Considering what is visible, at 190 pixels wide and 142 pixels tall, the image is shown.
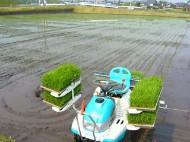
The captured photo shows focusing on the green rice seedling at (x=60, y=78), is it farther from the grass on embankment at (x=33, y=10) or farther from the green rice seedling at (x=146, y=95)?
the grass on embankment at (x=33, y=10)

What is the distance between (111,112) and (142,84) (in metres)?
1.18

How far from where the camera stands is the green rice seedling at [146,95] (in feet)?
15.6

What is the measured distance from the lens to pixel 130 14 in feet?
152

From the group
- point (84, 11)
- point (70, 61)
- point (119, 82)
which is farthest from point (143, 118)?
point (84, 11)

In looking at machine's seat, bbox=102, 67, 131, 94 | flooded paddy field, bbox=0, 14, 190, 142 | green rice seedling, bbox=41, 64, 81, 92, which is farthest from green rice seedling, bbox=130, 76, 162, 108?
green rice seedling, bbox=41, 64, 81, 92

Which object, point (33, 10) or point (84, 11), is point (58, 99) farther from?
point (84, 11)

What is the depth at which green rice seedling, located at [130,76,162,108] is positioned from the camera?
4.75 metres

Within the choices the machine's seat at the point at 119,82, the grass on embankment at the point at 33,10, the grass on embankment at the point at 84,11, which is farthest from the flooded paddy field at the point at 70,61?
the grass on embankment at the point at 84,11

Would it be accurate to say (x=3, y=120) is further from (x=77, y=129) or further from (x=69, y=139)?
(x=77, y=129)

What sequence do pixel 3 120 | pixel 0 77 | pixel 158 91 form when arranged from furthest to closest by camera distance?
pixel 0 77, pixel 3 120, pixel 158 91

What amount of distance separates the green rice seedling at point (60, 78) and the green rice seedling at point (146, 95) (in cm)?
148

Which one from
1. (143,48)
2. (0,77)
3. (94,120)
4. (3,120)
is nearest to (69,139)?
(94,120)

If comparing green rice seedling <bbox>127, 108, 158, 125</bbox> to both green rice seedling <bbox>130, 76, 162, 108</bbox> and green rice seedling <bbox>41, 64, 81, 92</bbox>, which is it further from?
green rice seedling <bbox>41, 64, 81, 92</bbox>

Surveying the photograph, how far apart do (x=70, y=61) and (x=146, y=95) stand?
7.85 m
